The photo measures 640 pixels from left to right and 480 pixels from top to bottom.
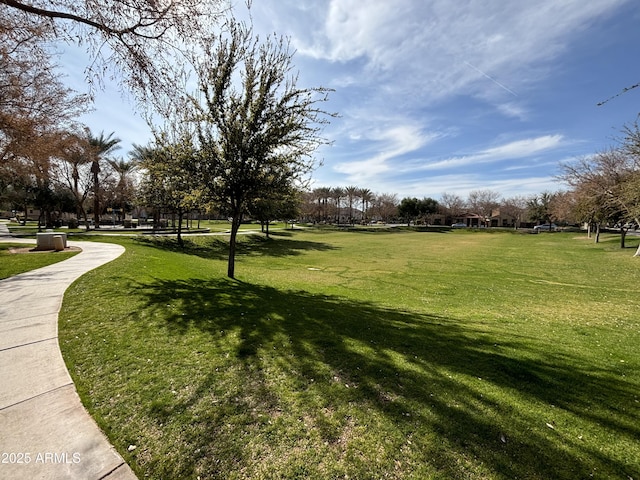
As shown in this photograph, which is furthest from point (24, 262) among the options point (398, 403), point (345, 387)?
point (398, 403)

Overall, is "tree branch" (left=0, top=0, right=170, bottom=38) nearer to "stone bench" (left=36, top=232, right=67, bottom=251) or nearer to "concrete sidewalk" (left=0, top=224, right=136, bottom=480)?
"concrete sidewalk" (left=0, top=224, right=136, bottom=480)

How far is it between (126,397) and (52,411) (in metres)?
0.64

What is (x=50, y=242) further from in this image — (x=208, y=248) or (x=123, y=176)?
(x=123, y=176)

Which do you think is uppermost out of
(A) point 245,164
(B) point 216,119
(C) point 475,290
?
(B) point 216,119

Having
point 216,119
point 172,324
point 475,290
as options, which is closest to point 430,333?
point 172,324

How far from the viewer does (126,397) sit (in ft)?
11.0

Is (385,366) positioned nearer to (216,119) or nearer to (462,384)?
(462,384)

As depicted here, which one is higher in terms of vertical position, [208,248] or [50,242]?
[50,242]

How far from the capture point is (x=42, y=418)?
2.89 metres

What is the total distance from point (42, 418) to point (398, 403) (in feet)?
12.2

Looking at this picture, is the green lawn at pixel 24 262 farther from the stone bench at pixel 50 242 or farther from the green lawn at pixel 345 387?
the green lawn at pixel 345 387

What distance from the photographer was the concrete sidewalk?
236 centimetres

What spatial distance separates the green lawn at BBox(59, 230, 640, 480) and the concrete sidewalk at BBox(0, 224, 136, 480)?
0.51ft

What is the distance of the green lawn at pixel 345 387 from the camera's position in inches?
104
